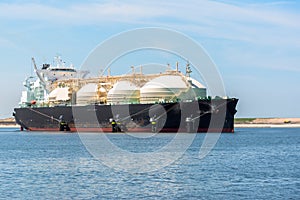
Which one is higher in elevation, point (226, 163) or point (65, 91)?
point (65, 91)

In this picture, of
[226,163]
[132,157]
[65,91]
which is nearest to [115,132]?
[65,91]

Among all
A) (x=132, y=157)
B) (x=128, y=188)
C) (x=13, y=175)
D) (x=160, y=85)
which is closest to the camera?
(x=128, y=188)

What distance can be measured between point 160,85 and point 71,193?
5309 centimetres

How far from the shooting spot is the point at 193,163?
1542 inches

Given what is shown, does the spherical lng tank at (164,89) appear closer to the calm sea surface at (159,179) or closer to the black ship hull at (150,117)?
the black ship hull at (150,117)

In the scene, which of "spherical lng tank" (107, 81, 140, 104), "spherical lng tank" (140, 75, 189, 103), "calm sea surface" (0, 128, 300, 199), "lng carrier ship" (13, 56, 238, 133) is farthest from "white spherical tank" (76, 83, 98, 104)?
"calm sea surface" (0, 128, 300, 199)

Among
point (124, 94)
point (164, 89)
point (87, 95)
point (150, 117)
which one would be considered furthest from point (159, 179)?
point (87, 95)

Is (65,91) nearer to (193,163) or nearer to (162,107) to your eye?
(162,107)

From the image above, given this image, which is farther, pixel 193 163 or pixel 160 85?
pixel 160 85

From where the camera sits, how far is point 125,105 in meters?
80.2

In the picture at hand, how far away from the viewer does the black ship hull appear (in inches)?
2884

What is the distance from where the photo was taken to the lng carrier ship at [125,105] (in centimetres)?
7375

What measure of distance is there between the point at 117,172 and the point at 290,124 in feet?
557

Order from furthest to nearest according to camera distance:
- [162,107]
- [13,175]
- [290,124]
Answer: [290,124] → [162,107] → [13,175]
